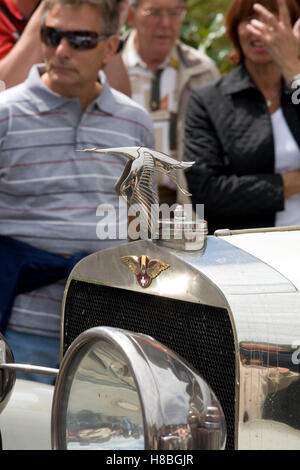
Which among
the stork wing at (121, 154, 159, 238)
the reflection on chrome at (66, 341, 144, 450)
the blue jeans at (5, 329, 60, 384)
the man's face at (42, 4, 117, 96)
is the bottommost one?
the blue jeans at (5, 329, 60, 384)

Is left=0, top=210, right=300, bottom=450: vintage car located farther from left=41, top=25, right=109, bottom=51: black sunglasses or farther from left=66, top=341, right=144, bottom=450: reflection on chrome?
left=41, top=25, right=109, bottom=51: black sunglasses

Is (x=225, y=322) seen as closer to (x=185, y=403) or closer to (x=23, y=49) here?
(x=185, y=403)

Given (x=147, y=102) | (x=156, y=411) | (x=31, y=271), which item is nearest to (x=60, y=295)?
(x=31, y=271)

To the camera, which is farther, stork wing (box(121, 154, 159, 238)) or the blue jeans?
the blue jeans

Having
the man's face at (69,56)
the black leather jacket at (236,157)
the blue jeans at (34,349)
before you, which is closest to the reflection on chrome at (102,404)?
the blue jeans at (34,349)

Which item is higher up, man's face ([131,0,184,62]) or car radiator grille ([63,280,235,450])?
man's face ([131,0,184,62])

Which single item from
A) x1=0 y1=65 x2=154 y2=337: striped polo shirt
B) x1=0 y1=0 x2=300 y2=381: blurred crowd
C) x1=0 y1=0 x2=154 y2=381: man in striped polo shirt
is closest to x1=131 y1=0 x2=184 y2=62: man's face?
x1=0 y1=0 x2=300 y2=381: blurred crowd

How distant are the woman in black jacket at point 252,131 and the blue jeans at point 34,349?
2.67 feet

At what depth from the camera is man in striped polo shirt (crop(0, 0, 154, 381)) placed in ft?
8.32

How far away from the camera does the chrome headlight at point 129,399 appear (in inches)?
53.9

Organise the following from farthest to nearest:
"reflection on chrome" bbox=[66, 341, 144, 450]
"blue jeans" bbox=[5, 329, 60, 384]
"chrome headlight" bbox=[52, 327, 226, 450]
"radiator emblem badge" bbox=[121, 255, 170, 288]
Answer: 1. "blue jeans" bbox=[5, 329, 60, 384]
2. "radiator emblem badge" bbox=[121, 255, 170, 288]
3. "reflection on chrome" bbox=[66, 341, 144, 450]
4. "chrome headlight" bbox=[52, 327, 226, 450]

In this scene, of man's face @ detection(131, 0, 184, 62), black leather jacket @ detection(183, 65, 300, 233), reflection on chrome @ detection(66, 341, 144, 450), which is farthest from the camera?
man's face @ detection(131, 0, 184, 62)

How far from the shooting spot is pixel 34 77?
2.71 meters

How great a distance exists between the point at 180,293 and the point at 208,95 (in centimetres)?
167
